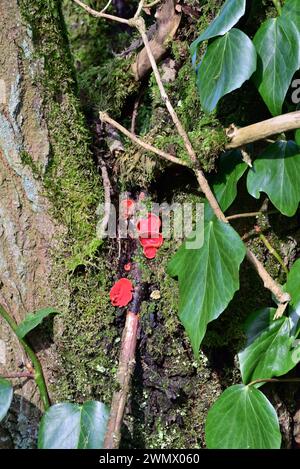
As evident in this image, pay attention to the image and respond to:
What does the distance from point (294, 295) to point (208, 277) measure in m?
0.17

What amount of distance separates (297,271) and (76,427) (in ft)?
1.59

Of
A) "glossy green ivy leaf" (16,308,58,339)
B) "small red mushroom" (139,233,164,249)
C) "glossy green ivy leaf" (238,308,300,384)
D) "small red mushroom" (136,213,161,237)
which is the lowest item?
"glossy green ivy leaf" (238,308,300,384)

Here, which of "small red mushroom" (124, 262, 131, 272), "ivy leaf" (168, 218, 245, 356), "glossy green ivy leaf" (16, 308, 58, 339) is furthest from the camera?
"small red mushroom" (124, 262, 131, 272)

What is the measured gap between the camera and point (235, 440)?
1.04 m

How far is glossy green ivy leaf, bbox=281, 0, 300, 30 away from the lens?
107 cm

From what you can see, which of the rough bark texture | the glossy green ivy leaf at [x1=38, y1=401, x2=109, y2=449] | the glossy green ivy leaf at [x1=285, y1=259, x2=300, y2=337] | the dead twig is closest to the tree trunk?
the rough bark texture

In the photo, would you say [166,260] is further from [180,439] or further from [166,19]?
[166,19]

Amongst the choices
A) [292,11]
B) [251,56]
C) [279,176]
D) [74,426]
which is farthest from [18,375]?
[292,11]

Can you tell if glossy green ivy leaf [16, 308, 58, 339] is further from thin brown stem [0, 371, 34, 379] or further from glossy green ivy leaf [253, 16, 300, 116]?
glossy green ivy leaf [253, 16, 300, 116]

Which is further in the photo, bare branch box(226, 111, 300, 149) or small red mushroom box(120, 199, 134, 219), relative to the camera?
small red mushroom box(120, 199, 134, 219)

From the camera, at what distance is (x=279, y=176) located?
43.6 inches

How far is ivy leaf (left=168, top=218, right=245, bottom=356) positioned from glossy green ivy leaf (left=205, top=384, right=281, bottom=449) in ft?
0.47

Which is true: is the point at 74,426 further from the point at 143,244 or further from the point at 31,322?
the point at 143,244

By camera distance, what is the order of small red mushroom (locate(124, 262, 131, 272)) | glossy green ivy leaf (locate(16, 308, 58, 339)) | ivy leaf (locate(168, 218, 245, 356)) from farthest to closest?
small red mushroom (locate(124, 262, 131, 272)) < glossy green ivy leaf (locate(16, 308, 58, 339)) < ivy leaf (locate(168, 218, 245, 356))
